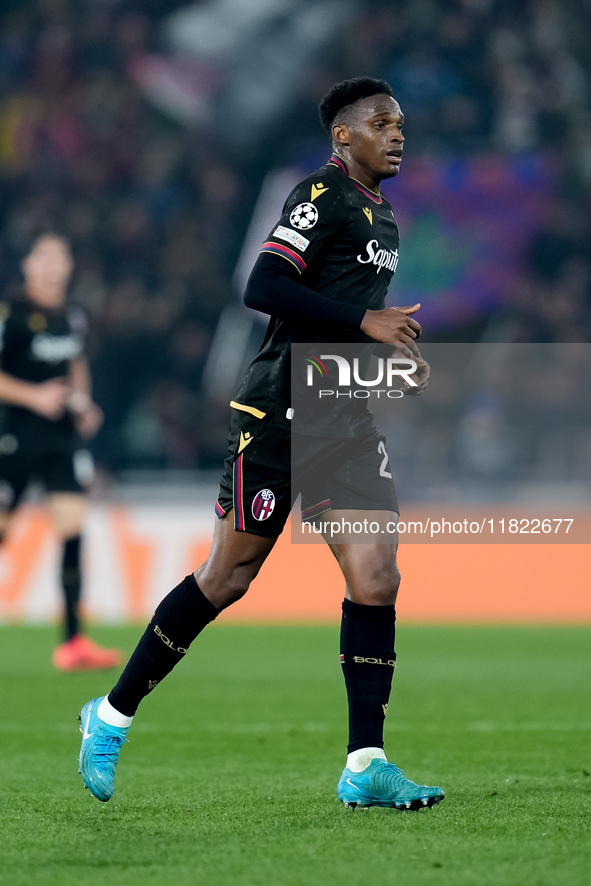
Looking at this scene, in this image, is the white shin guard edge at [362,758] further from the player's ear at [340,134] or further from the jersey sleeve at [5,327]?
the jersey sleeve at [5,327]

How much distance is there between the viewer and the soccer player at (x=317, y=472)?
3.58 metres

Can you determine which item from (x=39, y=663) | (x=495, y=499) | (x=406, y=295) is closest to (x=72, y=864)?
(x=39, y=663)

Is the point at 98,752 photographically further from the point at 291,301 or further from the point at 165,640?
the point at 291,301

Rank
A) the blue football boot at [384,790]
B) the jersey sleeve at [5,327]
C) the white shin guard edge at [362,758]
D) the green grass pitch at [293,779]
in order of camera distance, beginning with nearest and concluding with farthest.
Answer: the green grass pitch at [293,779] < the blue football boot at [384,790] < the white shin guard edge at [362,758] < the jersey sleeve at [5,327]

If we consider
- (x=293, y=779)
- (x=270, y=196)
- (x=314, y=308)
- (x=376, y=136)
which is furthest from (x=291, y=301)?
(x=270, y=196)

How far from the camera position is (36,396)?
287 inches

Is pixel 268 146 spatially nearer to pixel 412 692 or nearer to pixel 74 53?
pixel 74 53

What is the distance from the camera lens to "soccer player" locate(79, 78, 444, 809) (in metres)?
3.58

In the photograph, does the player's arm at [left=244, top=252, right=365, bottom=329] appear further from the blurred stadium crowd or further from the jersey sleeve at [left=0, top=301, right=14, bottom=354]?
the blurred stadium crowd

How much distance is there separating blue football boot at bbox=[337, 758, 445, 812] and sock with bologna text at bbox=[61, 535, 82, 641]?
3949 millimetres

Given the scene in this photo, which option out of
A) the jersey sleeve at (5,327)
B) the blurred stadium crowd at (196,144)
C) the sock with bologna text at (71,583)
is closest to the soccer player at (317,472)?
the sock with bologna text at (71,583)

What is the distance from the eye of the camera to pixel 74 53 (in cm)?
1639

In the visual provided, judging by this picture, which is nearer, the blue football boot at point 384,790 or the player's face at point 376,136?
the blue football boot at point 384,790

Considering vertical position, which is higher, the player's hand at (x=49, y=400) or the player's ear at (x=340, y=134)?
the player's ear at (x=340, y=134)
